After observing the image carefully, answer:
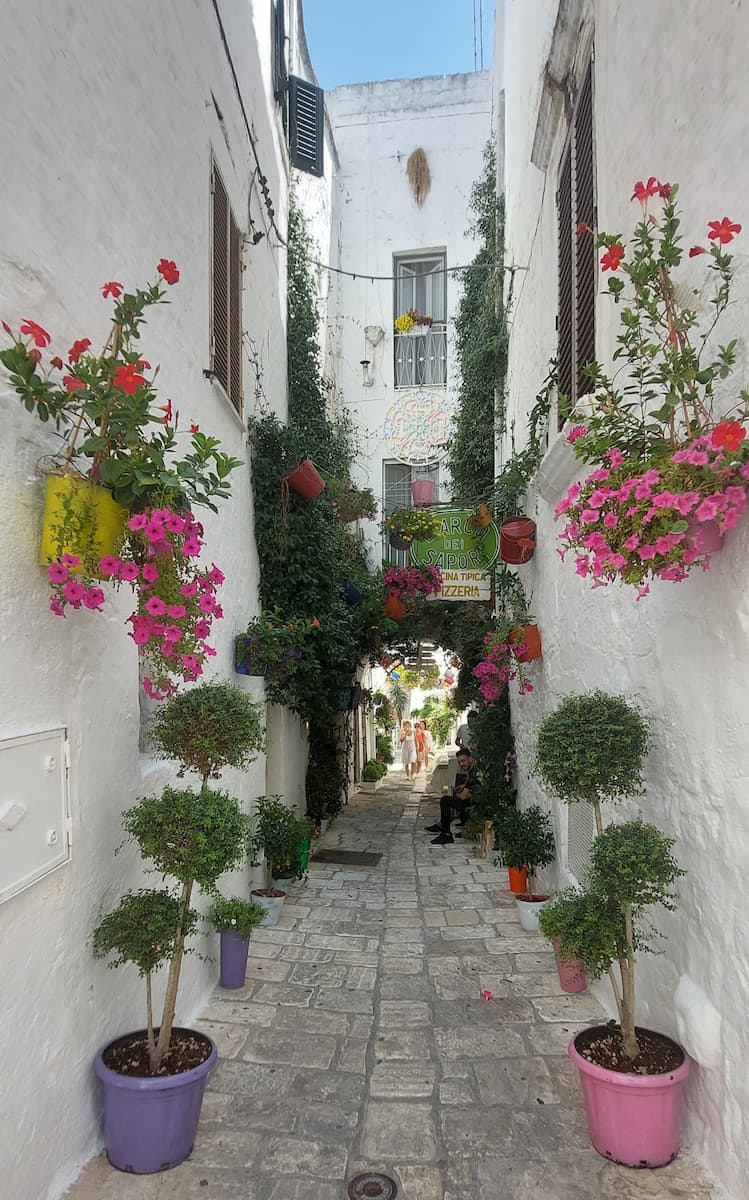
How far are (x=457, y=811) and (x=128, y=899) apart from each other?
7.63m

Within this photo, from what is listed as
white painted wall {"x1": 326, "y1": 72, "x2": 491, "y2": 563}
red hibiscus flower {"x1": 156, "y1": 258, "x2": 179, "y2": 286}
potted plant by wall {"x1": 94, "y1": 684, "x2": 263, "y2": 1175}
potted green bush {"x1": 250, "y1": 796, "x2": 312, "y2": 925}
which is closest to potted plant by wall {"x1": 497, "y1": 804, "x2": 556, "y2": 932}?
potted green bush {"x1": 250, "y1": 796, "x2": 312, "y2": 925}

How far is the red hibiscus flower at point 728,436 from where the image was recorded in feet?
6.73

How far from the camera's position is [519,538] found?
22.2 feet

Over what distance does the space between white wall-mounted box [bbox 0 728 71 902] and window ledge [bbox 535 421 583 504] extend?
345 centimetres

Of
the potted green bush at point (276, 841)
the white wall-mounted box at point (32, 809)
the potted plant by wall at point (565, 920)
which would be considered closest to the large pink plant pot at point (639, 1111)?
the potted plant by wall at point (565, 920)

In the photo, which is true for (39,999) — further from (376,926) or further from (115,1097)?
(376,926)

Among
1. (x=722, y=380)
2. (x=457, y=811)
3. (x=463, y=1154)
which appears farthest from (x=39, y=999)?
(x=457, y=811)

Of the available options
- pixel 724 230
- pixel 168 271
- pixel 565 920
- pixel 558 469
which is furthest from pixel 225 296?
pixel 565 920

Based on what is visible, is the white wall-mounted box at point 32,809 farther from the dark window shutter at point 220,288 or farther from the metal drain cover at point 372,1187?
the dark window shutter at point 220,288

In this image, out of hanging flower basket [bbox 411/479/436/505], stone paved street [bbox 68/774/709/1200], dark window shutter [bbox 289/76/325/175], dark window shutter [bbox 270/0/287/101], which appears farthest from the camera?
hanging flower basket [bbox 411/479/436/505]

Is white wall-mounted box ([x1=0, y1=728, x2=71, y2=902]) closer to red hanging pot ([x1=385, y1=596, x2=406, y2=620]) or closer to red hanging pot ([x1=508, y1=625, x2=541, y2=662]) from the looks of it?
red hanging pot ([x1=508, y1=625, x2=541, y2=662])

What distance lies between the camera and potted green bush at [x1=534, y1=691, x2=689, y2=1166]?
2748mm

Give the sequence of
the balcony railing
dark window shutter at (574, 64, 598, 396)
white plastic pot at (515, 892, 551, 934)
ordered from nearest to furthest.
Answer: dark window shutter at (574, 64, 598, 396)
white plastic pot at (515, 892, 551, 934)
the balcony railing

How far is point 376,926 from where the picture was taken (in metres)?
5.96
